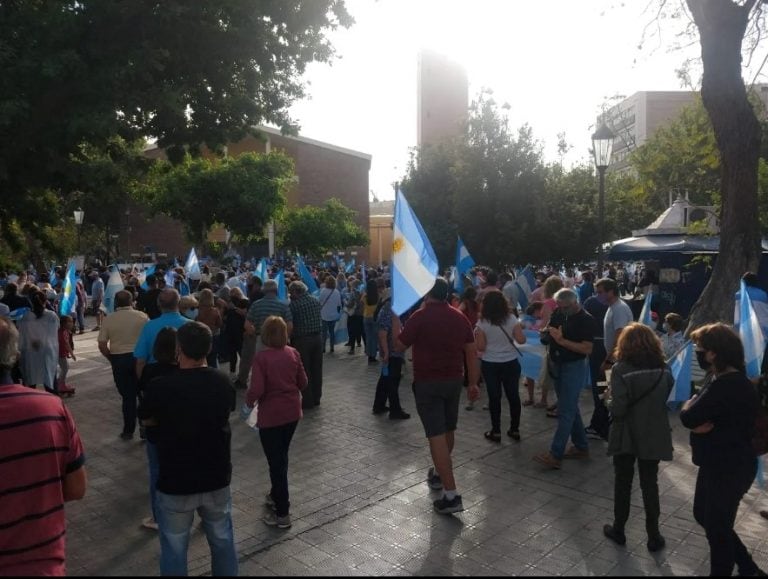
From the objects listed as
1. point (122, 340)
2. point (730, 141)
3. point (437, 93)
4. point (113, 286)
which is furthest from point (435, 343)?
point (437, 93)

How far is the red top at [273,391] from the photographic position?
4.98m

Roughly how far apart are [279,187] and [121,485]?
1106 inches

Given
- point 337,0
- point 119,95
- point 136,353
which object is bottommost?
point 136,353

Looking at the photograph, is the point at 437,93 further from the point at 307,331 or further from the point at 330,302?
the point at 307,331

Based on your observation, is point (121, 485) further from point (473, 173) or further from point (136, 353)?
point (473, 173)

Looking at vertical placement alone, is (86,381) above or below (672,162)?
below

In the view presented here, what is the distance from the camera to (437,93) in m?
56.6

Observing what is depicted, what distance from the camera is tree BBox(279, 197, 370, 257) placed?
127 ft

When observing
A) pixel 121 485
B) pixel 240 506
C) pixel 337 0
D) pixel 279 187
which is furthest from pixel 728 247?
pixel 279 187

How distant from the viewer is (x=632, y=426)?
4.58 meters

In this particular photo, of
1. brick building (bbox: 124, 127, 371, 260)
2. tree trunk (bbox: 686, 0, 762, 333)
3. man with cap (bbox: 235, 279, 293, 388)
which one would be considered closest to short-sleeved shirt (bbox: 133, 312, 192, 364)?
man with cap (bbox: 235, 279, 293, 388)

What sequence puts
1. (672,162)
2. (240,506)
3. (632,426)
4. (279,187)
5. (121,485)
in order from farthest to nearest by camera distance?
(279,187) < (672,162) < (121,485) < (240,506) < (632,426)

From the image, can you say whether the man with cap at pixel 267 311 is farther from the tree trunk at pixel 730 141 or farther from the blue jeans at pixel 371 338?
the tree trunk at pixel 730 141

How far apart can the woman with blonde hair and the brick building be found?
139ft
